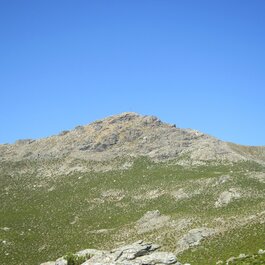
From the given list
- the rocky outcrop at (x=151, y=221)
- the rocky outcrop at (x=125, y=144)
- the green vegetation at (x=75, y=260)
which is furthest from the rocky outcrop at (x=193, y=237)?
the rocky outcrop at (x=125, y=144)

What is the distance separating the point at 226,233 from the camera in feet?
228

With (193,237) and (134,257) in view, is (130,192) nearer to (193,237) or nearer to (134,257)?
(193,237)

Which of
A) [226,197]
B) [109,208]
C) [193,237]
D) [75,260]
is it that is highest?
[109,208]

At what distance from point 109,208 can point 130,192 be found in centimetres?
870

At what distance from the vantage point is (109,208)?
103 meters

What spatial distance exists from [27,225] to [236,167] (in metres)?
57.3

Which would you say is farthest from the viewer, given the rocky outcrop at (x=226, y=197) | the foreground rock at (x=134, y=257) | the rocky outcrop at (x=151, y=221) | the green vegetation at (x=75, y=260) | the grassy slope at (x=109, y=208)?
the rocky outcrop at (x=226, y=197)

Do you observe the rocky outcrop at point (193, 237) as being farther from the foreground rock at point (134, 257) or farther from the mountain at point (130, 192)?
the foreground rock at point (134, 257)

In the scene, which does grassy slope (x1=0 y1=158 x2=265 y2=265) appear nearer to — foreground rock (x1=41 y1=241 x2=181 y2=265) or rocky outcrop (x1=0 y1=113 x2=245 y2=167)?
rocky outcrop (x1=0 y1=113 x2=245 y2=167)

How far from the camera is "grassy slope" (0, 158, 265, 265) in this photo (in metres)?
77.2

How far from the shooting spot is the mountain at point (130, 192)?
76125 millimetres

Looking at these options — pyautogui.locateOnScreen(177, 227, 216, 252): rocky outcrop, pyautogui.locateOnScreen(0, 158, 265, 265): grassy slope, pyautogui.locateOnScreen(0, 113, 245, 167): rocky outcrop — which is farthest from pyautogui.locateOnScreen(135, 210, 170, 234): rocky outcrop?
pyautogui.locateOnScreen(0, 113, 245, 167): rocky outcrop

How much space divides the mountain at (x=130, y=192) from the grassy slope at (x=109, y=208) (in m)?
0.24

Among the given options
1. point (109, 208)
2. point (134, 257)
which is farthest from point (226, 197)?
point (134, 257)
